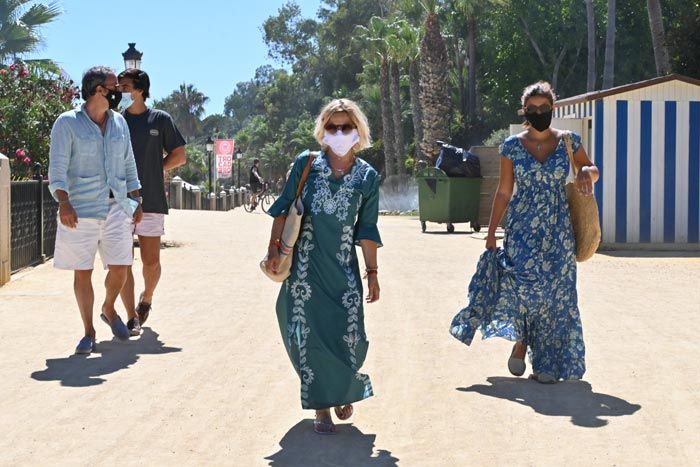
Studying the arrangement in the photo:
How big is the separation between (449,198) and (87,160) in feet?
52.8

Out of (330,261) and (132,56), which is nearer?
(330,261)

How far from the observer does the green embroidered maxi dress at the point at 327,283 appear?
6.23m

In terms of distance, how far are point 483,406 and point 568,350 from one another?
916 mm

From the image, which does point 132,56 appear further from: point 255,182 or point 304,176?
point 255,182

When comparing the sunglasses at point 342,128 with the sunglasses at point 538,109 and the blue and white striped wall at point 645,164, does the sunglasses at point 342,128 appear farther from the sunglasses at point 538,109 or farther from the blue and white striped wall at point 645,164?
the blue and white striped wall at point 645,164

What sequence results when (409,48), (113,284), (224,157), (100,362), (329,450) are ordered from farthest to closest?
1. (224,157)
2. (409,48)
3. (113,284)
4. (100,362)
5. (329,450)

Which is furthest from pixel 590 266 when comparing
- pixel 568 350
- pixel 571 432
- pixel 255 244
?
pixel 571 432

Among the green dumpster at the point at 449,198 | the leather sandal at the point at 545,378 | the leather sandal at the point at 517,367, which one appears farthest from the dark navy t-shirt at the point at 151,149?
the green dumpster at the point at 449,198

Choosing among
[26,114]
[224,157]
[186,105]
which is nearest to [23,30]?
[224,157]

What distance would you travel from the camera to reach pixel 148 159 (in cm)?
962

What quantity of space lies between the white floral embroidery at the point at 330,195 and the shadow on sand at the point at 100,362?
203cm

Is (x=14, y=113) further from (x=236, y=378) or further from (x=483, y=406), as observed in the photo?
(x=483, y=406)

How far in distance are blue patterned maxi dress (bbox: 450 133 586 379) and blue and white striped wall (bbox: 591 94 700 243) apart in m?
11.2

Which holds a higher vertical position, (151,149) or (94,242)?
(151,149)
